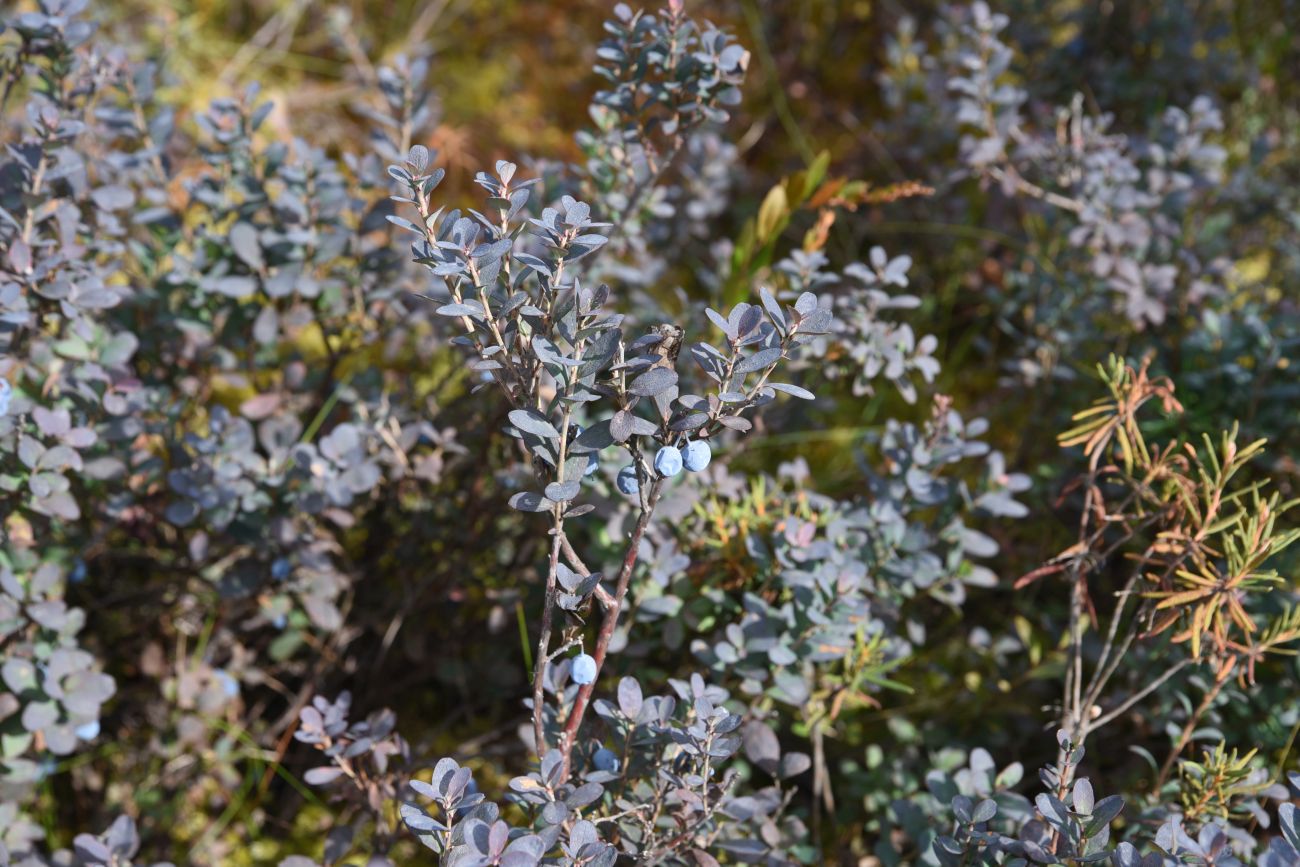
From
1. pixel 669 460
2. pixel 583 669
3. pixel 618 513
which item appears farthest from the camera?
pixel 618 513

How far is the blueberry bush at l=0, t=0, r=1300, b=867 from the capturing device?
1.33 meters

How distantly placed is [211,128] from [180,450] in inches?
20.9

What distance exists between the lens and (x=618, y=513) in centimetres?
169

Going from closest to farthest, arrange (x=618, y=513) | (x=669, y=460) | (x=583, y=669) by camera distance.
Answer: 1. (x=669, y=460)
2. (x=583, y=669)
3. (x=618, y=513)

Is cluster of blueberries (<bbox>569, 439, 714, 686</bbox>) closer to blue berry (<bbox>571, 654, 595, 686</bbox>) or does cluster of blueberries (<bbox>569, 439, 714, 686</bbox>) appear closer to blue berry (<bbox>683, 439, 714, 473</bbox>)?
blue berry (<bbox>683, 439, 714, 473</bbox>)

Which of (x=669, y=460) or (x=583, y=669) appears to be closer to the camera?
(x=669, y=460)

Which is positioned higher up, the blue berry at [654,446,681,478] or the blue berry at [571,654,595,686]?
the blue berry at [654,446,681,478]

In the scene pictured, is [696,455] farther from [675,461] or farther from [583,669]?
[583,669]

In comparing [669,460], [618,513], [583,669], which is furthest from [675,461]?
[618,513]

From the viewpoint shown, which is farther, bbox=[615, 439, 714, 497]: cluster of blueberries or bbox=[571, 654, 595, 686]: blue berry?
bbox=[571, 654, 595, 686]: blue berry

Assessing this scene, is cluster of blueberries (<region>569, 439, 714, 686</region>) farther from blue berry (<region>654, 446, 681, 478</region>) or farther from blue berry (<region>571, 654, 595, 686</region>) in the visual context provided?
blue berry (<region>571, 654, 595, 686</region>)

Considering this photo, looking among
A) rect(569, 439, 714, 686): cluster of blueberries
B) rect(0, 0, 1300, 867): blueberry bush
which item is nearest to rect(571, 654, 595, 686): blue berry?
rect(0, 0, 1300, 867): blueberry bush

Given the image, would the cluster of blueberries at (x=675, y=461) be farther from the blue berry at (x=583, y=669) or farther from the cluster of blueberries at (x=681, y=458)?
the blue berry at (x=583, y=669)

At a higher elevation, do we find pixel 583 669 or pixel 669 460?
pixel 669 460
